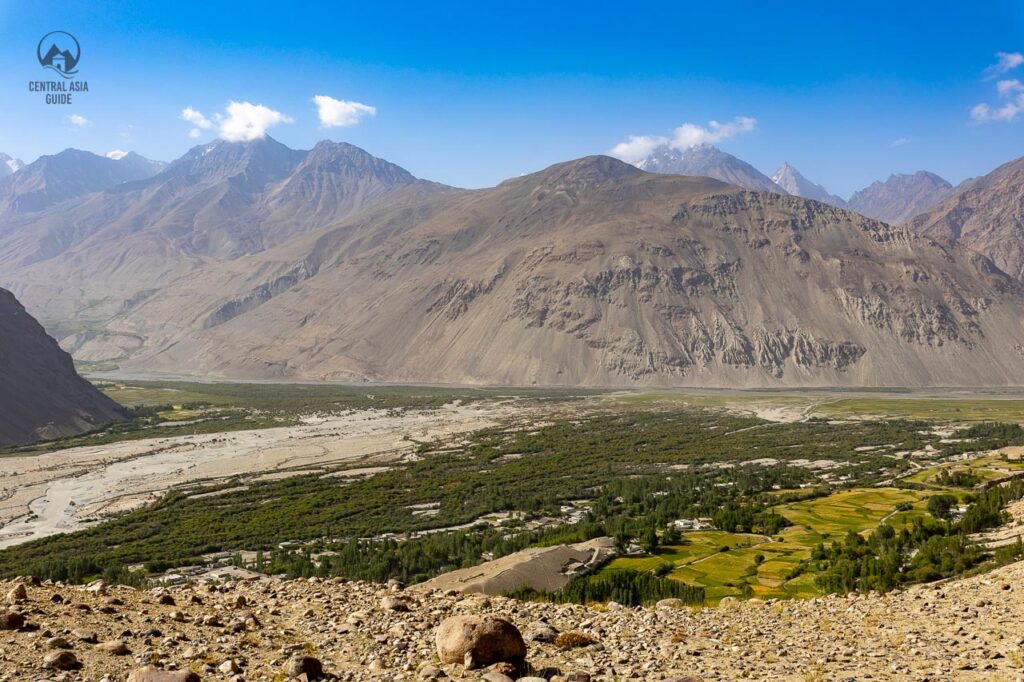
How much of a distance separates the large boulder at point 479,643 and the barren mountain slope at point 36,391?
89.9 meters

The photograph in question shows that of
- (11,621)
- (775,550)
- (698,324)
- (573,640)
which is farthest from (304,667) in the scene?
(698,324)

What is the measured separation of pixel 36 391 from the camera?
94.6 m

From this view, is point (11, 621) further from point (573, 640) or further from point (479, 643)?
point (573, 640)

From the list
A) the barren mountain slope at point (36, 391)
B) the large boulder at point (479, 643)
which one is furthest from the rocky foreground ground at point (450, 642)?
the barren mountain slope at point (36, 391)

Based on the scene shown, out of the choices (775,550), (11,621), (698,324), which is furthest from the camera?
(698,324)

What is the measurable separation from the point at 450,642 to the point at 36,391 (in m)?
104

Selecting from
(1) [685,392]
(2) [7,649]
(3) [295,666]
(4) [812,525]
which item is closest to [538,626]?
(3) [295,666]

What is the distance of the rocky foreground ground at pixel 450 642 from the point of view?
35.9 ft

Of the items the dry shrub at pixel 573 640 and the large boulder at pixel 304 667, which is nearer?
the large boulder at pixel 304 667

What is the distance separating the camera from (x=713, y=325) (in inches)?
6821

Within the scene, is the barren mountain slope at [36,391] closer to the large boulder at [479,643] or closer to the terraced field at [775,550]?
the terraced field at [775,550]

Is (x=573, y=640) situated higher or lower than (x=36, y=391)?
lower

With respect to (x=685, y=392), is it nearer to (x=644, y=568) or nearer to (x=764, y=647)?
(x=644, y=568)

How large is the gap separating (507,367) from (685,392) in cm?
4345
